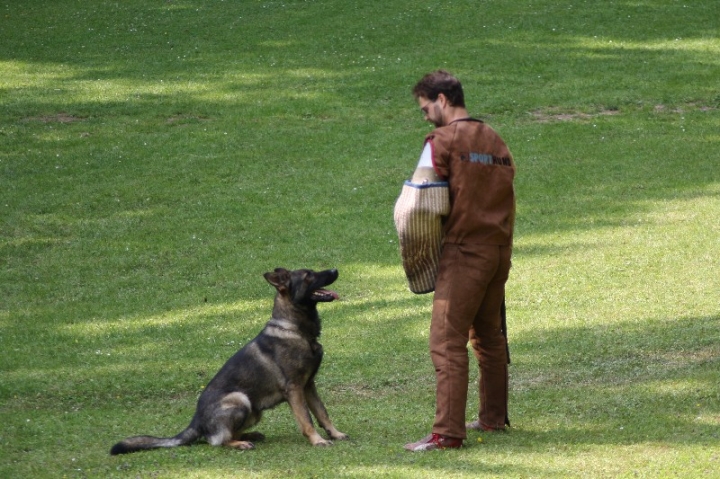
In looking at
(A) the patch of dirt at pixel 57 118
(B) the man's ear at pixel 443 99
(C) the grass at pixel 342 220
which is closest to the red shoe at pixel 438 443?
(C) the grass at pixel 342 220

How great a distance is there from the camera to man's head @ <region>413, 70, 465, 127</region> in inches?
263

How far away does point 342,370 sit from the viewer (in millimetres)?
10516

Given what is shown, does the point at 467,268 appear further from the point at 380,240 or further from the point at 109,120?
the point at 109,120

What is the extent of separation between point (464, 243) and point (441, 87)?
3.44 ft

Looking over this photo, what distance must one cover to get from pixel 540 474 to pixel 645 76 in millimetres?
19539

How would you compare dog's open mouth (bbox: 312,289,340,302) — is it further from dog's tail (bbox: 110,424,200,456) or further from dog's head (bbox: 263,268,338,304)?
dog's tail (bbox: 110,424,200,456)

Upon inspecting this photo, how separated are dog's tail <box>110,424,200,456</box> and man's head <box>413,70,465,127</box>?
2968 millimetres

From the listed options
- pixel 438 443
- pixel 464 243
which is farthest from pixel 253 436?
pixel 464 243

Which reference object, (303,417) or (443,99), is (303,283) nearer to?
(303,417)

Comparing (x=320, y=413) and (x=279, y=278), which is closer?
(x=279, y=278)

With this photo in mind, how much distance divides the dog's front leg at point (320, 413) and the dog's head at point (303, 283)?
69 centimetres

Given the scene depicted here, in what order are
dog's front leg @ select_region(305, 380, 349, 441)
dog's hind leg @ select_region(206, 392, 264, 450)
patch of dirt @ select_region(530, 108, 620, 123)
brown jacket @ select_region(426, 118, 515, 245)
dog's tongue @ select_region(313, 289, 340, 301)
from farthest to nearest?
patch of dirt @ select_region(530, 108, 620, 123) < dog's front leg @ select_region(305, 380, 349, 441) < dog's tongue @ select_region(313, 289, 340, 301) < dog's hind leg @ select_region(206, 392, 264, 450) < brown jacket @ select_region(426, 118, 515, 245)

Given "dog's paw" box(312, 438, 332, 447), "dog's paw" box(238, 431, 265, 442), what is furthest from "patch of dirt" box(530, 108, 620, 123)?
"dog's paw" box(312, 438, 332, 447)

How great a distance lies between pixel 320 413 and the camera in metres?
7.75
